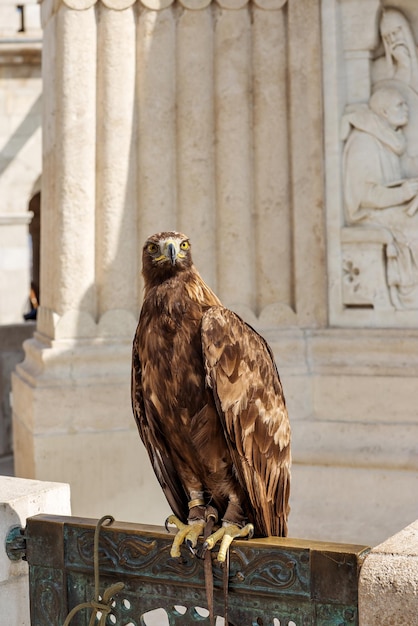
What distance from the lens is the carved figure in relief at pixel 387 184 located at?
4734 millimetres

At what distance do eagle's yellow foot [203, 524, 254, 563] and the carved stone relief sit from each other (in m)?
2.50

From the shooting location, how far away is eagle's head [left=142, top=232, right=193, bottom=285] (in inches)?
103

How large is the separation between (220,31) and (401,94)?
1.05 meters

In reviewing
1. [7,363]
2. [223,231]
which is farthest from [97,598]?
[7,363]

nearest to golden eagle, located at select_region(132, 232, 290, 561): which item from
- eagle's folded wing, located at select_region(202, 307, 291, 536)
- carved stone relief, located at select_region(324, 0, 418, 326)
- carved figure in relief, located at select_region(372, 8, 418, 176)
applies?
eagle's folded wing, located at select_region(202, 307, 291, 536)

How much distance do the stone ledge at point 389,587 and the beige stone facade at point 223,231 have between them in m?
2.78

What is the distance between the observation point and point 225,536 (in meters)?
2.21

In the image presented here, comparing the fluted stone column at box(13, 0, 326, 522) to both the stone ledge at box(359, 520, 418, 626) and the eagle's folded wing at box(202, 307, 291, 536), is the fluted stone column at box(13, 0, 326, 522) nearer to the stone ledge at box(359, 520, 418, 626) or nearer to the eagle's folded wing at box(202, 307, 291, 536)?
the eagle's folded wing at box(202, 307, 291, 536)

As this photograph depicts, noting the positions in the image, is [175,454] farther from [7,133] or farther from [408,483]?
[7,133]

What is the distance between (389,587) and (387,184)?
10.6 ft

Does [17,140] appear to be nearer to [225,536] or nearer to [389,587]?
[225,536]

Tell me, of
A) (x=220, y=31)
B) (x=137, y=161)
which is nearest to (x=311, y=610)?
(x=137, y=161)

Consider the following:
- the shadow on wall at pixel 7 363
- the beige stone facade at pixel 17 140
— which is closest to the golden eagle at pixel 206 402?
the shadow on wall at pixel 7 363

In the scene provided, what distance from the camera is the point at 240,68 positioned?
499cm
